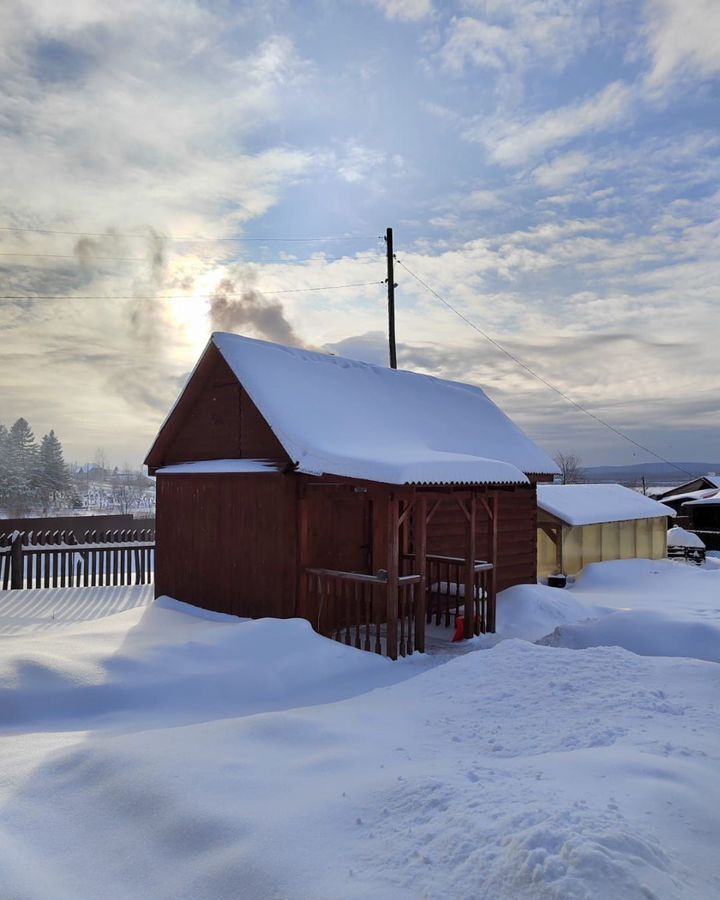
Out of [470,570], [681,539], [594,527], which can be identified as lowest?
[681,539]

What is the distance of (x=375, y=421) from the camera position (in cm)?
1228

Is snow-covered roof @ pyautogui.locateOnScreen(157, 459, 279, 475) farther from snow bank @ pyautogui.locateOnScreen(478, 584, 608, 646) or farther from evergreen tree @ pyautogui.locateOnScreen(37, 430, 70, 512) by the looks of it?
evergreen tree @ pyautogui.locateOnScreen(37, 430, 70, 512)

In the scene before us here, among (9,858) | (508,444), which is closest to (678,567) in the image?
(508,444)

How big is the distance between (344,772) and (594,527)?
65.5ft

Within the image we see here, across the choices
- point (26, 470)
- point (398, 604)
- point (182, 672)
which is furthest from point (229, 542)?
point (26, 470)

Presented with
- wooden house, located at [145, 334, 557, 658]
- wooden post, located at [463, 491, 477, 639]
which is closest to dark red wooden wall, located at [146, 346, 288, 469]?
wooden house, located at [145, 334, 557, 658]

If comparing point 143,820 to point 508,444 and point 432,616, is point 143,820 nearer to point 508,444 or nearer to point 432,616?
point 432,616

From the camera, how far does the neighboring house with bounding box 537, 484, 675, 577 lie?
2173 centimetres

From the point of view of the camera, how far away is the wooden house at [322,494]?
32.9 ft

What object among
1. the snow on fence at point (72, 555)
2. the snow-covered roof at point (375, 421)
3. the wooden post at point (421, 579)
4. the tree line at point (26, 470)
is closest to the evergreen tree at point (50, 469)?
the tree line at point (26, 470)

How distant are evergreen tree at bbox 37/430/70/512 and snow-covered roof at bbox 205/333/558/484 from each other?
67062mm

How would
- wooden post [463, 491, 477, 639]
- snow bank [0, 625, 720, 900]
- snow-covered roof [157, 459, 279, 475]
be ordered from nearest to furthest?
snow bank [0, 625, 720, 900] < snow-covered roof [157, 459, 279, 475] < wooden post [463, 491, 477, 639]

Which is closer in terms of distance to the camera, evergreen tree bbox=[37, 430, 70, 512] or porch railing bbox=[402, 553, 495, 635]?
porch railing bbox=[402, 553, 495, 635]

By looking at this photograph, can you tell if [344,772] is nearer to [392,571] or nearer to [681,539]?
[392,571]
